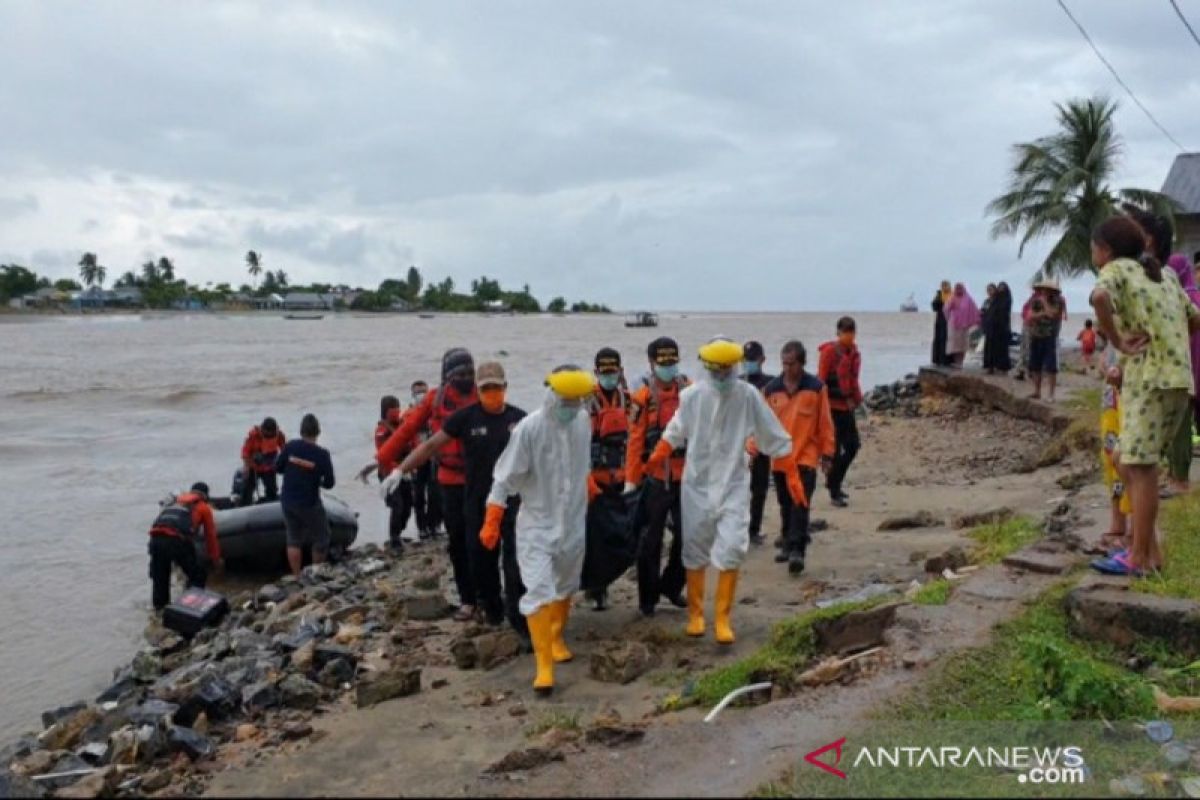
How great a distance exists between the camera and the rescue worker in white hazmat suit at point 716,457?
6180 millimetres

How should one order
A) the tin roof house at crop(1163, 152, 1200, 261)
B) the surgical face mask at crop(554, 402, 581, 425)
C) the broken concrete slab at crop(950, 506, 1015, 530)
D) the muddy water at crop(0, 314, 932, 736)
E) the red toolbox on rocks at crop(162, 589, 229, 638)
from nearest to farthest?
the surgical face mask at crop(554, 402, 581, 425)
the broken concrete slab at crop(950, 506, 1015, 530)
the red toolbox on rocks at crop(162, 589, 229, 638)
the muddy water at crop(0, 314, 932, 736)
the tin roof house at crop(1163, 152, 1200, 261)

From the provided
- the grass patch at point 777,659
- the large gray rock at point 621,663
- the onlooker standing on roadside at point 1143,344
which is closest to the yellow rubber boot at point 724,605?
the grass patch at point 777,659

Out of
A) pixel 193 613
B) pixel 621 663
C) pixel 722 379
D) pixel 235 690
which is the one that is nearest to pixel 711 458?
pixel 722 379

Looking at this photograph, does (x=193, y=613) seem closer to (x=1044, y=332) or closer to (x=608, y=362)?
(x=608, y=362)

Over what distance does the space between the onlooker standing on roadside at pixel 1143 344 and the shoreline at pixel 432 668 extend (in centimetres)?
227

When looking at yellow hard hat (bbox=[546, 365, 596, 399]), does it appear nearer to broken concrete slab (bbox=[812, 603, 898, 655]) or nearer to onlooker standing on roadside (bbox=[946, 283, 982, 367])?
broken concrete slab (bbox=[812, 603, 898, 655])

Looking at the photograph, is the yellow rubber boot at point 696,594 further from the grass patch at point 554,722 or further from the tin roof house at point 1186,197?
the tin roof house at point 1186,197

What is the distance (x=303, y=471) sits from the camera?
10.4 metres

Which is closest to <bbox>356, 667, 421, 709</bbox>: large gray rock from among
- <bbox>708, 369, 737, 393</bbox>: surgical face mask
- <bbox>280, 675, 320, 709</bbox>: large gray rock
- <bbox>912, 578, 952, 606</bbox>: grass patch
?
<bbox>280, 675, 320, 709</bbox>: large gray rock

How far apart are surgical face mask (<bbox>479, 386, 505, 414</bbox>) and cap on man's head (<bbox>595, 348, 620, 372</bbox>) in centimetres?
96

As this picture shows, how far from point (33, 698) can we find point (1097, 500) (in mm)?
8685

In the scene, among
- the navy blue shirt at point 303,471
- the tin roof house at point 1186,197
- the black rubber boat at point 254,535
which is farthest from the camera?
the tin roof house at point 1186,197

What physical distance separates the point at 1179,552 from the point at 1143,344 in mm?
1503

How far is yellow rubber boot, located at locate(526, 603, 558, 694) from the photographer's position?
5.50m
